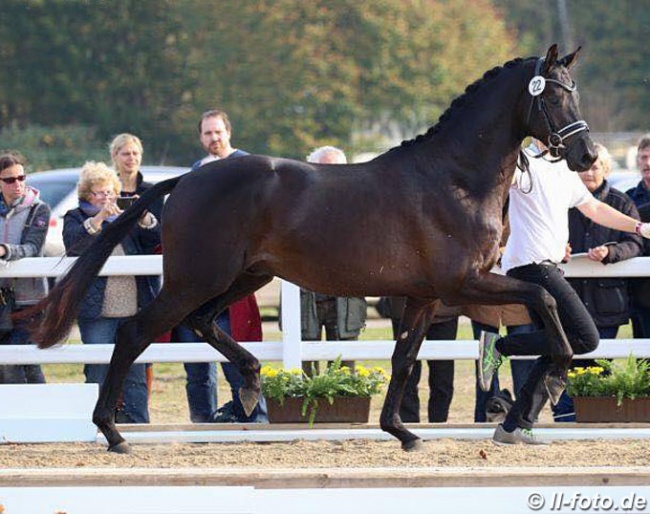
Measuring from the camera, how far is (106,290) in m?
8.77

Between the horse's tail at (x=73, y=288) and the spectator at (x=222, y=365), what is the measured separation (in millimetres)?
1224

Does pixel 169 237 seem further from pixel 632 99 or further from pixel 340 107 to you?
pixel 632 99

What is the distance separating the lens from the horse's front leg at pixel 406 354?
7.35m

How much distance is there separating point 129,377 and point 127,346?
1.42 meters

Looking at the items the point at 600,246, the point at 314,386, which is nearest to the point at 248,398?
the point at 314,386

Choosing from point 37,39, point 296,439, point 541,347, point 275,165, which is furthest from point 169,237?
point 37,39

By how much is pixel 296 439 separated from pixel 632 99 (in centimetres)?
2259

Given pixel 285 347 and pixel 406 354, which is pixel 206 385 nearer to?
pixel 285 347

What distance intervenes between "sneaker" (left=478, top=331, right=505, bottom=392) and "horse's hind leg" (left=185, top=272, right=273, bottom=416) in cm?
123

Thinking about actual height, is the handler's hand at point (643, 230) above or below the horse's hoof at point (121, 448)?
above

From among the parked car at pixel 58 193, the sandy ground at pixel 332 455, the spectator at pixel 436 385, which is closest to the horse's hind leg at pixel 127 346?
the sandy ground at pixel 332 455

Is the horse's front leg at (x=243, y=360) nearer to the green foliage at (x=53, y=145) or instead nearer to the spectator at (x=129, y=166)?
the spectator at (x=129, y=166)

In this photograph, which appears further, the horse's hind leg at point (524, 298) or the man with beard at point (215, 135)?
the man with beard at point (215, 135)

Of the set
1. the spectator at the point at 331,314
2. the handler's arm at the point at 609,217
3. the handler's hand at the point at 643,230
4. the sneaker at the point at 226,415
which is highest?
the handler's arm at the point at 609,217
